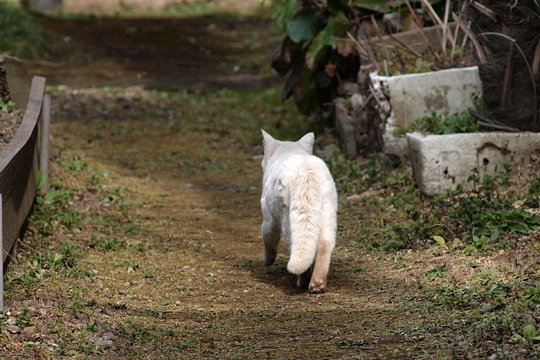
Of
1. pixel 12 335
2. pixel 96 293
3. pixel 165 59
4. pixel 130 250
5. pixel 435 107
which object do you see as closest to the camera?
pixel 12 335

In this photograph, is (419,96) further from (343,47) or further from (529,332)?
(529,332)

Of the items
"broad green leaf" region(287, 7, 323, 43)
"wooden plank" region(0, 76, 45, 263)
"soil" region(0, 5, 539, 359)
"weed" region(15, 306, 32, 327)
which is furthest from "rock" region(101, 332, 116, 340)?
"broad green leaf" region(287, 7, 323, 43)

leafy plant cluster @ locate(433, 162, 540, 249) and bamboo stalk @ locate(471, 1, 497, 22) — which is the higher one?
bamboo stalk @ locate(471, 1, 497, 22)

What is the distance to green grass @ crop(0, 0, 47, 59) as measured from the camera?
64.3 ft

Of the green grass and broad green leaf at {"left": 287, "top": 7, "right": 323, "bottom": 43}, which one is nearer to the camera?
broad green leaf at {"left": 287, "top": 7, "right": 323, "bottom": 43}

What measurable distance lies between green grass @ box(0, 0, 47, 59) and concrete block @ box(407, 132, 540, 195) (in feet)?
37.8

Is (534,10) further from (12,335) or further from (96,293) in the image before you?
(12,335)

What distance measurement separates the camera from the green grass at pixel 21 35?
64.3ft

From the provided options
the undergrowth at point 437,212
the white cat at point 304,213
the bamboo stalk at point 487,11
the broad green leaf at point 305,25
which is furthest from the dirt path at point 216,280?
the bamboo stalk at point 487,11

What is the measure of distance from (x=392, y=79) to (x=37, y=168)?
366 cm

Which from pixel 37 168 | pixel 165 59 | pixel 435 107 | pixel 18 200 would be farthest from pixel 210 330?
pixel 165 59

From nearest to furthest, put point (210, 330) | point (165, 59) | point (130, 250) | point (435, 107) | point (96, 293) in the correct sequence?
→ point (210, 330) → point (96, 293) → point (130, 250) → point (435, 107) → point (165, 59)

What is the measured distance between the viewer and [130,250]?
28.6 ft

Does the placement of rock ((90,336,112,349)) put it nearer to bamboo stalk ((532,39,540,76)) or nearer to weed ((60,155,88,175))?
bamboo stalk ((532,39,540,76))
